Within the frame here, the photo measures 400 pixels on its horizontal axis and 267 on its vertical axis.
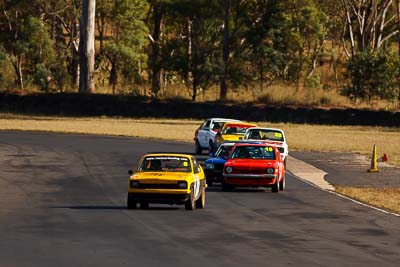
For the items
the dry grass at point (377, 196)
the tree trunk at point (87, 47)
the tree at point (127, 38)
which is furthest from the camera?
the tree at point (127, 38)

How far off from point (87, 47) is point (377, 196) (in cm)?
5417

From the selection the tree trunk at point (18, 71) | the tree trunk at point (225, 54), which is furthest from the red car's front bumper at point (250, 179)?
the tree trunk at point (18, 71)

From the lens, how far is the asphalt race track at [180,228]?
55.9ft

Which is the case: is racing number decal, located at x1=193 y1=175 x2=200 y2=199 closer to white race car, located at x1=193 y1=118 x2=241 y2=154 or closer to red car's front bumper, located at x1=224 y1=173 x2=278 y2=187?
red car's front bumper, located at x1=224 y1=173 x2=278 y2=187

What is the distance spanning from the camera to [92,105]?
268 ft

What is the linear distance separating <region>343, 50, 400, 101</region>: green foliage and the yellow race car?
57.1m

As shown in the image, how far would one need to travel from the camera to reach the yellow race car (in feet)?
80.2

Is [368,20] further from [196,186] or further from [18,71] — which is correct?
[196,186]

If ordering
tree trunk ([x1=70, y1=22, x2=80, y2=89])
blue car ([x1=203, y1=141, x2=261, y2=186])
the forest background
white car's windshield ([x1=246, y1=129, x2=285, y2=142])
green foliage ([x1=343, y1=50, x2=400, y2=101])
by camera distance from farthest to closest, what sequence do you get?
tree trunk ([x1=70, y1=22, x2=80, y2=89])
the forest background
green foliage ([x1=343, y1=50, x2=400, y2=101])
white car's windshield ([x1=246, y1=129, x2=285, y2=142])
blue car ([x1=203, y1=141, x2=261, y2=186])

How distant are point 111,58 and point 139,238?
232 feet

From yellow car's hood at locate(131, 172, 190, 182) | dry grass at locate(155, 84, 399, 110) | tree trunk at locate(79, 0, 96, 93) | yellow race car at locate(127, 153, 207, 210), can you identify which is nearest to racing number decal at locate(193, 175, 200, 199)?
yellow race car at locate(127, 153, 207, 210)

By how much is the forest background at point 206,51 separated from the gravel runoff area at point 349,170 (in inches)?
1299

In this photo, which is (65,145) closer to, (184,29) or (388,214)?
(388,214)

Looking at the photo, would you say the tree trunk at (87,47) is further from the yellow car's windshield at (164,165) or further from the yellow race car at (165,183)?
the yellow race car at (165,183)
